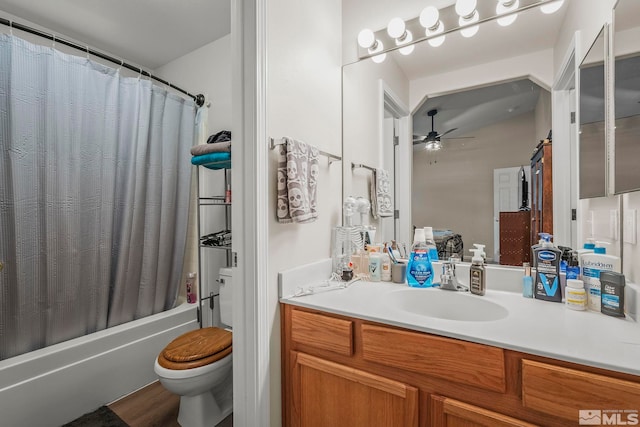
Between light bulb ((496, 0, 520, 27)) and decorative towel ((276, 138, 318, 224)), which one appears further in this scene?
light bulb ((496, 0, 520, 27))

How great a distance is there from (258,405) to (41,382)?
4.13 ft

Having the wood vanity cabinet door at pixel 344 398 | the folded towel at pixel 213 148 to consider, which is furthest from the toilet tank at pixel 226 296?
the wood vanity cabinet door at pixel 344 398

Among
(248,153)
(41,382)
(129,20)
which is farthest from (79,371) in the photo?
(129,20)

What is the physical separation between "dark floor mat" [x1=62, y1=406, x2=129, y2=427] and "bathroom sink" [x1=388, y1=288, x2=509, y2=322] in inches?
64.1

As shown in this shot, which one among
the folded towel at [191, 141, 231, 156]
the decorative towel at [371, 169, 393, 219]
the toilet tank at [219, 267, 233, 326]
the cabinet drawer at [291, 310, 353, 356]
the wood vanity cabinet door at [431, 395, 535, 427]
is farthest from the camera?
the toilet tank at [219, 267, 233, 326]

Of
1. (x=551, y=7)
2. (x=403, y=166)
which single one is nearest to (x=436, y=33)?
(x=551, y=7)

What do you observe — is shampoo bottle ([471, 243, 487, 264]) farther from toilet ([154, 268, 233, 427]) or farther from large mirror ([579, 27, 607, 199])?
toilet ([154, 268, 233, 427])

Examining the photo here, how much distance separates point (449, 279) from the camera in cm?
123

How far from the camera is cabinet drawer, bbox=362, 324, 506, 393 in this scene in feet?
2.56

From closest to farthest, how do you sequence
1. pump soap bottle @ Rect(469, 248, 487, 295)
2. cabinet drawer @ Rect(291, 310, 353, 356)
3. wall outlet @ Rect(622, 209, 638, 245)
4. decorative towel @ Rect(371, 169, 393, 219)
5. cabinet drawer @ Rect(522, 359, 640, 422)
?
cabinet drawer @ Rect(522, 359, 640, 422), wall outlet @ Rect(622, 209, 638, 245), cabinet drawer @ Rect(291, 310, 353, 356), pump soap bottle @ Rect(469, 248, 487, 295), decorative towel @ Rect(371, 169, 393, 219)

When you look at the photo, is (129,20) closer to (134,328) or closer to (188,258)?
(188,258)

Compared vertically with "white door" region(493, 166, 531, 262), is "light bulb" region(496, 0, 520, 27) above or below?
above

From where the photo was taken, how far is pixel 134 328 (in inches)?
74.6

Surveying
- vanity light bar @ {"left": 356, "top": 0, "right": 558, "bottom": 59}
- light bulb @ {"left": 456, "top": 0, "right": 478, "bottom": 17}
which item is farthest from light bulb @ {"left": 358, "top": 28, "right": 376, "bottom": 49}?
light bulb @ {"left": 456, "top": 0, "right": 478, "bottom": 17}
